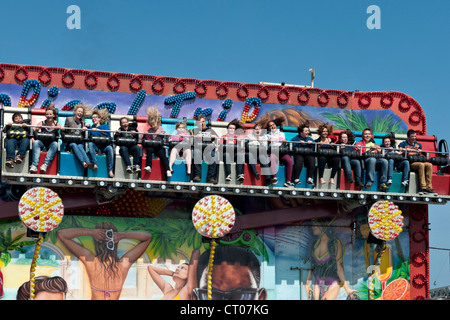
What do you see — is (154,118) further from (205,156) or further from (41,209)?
(41,209)

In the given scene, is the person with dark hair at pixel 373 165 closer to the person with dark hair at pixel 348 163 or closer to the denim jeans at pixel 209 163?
the person with dark hair at pixel 348 163

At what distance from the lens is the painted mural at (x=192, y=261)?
77.5 ft

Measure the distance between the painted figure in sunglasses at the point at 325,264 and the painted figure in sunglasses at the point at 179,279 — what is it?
3019 mm

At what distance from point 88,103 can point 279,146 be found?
211 inches

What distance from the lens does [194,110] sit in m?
25.8

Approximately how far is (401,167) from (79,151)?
8136mm

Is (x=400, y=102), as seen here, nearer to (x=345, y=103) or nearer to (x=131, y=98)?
(x=345, y=103)

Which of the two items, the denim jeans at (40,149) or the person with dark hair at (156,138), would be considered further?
the person with dark hair at (156,138)

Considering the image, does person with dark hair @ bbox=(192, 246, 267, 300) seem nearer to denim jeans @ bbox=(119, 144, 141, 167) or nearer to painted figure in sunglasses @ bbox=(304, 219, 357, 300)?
painted figure in sunglasses @ bbox=(304, 219, 357, 300)

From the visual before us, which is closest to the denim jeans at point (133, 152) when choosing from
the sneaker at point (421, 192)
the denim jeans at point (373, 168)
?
the denim jeans at point (373, 168)

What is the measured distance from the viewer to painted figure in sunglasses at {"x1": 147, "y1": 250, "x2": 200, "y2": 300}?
24.1 metres

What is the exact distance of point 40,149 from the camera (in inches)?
880

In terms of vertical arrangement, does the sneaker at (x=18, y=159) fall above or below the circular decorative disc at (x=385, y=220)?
above
